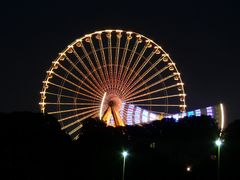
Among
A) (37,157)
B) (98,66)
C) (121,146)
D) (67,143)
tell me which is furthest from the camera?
(98,66)

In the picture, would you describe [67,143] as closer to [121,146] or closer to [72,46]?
[121,146]

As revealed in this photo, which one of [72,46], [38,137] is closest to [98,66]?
[72,46]

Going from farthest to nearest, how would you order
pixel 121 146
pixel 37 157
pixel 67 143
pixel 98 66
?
pixel 98 66, pixel 121 146, pixel 67 143, pixel 37 157

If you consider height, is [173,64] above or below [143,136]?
above

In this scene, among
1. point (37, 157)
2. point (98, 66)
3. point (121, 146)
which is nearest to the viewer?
point (37, 157)

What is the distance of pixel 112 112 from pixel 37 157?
13894mm

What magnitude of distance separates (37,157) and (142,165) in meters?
9.53

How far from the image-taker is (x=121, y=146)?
185 feet

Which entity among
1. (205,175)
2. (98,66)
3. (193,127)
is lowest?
(205,175)

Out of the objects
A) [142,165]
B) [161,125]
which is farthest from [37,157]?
[161,125]

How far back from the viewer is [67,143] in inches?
2067

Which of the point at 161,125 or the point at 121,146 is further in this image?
the point at 161,125

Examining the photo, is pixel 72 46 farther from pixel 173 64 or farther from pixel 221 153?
pixel 221 153

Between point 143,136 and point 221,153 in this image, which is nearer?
point 221,153
